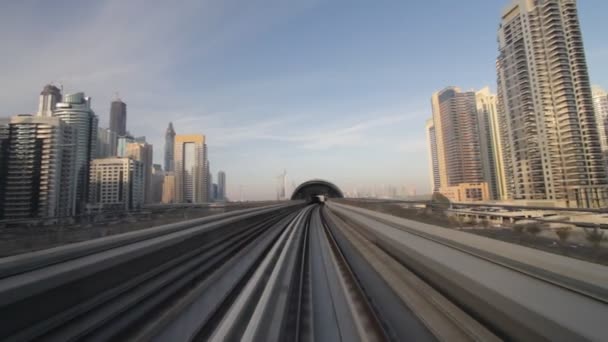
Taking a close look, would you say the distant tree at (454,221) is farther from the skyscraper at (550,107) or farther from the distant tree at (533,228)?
the skyscraper at (550,107)

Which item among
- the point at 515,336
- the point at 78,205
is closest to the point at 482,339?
the point at 515,336

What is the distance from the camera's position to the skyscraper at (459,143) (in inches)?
Result: 4818

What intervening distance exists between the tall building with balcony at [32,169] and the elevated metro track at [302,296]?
103 metres

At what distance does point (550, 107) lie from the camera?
62188 millimetres

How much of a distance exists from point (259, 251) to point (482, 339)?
6.08m

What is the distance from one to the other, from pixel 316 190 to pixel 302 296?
294 ft

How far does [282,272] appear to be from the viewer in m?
5.64

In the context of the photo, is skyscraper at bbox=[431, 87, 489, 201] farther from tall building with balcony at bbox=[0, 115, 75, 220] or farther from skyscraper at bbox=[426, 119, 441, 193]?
tall building with balcony at bbox=[0, 115, 75, 220]

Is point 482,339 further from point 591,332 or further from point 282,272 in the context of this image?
point 282,272

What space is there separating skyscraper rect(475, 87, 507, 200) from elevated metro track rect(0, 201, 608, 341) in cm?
14830

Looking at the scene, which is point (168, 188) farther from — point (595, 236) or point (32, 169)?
point (595, 236)

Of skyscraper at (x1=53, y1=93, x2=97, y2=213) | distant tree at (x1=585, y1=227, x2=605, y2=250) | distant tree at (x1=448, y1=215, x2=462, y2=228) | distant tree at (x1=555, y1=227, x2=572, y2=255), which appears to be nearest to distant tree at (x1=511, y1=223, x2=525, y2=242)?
distant tree at (x1=555, y1=227, x2=572, y2=255)

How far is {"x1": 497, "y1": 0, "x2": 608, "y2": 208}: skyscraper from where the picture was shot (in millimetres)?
59094

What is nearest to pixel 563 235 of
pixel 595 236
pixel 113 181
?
pixel 595 236
